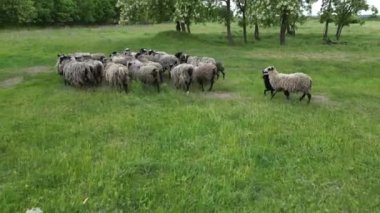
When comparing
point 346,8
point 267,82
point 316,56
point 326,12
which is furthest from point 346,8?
point 267,82

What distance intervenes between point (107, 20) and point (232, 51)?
225ft

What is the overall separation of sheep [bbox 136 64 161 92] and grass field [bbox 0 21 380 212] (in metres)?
0.46

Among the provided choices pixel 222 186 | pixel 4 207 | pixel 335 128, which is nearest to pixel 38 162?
pixel 4 207

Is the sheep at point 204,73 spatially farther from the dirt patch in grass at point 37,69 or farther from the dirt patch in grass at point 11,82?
the dirt patch in grass at point 37,69

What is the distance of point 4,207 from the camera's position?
22.4 feet

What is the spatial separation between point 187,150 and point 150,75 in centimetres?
705

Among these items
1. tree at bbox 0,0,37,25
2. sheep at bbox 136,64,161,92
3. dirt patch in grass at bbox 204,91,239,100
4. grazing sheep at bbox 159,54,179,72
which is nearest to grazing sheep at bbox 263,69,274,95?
dirt patch in grass at bbox 204,91,239,100

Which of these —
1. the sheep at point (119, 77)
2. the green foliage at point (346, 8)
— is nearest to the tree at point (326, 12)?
the green foliage at point (346, 8)

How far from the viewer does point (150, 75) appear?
16047mm

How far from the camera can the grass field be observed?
7.29 m

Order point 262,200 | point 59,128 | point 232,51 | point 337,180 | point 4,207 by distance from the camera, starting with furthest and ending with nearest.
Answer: point 232,51 < point 59,128 < point 337,180 < point 262,200 < point 4,207

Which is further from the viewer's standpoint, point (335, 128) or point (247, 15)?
point (247, 15)

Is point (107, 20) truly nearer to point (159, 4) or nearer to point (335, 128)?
point (159, 4)

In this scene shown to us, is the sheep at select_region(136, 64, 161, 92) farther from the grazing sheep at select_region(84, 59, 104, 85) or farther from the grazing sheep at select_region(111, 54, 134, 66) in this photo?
the grazing sheep at select_region(111, 54, 134, 66)
